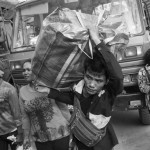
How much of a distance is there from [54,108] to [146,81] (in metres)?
1.96

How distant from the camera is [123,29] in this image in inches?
77.9

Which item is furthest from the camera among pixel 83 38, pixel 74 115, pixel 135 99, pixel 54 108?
pixel 135 99

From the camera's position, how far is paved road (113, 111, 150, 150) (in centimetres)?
425

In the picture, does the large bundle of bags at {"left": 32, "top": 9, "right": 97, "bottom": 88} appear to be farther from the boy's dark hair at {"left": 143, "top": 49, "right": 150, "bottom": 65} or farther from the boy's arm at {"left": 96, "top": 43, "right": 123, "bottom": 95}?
the boy's dark hair at {"left": 143, "top": 49, "right": 150, "bottom": 65}

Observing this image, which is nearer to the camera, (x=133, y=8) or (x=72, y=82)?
(x=72, y=82)

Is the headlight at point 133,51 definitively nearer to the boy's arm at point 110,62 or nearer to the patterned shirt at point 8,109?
the patterned shirt at point 8,109

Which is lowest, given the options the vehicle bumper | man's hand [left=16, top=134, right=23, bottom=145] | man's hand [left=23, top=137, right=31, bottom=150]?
the vehicle bumper

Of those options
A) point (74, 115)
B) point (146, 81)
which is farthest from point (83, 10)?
point (74, 115)

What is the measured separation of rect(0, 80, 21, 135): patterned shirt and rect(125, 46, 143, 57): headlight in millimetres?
2076

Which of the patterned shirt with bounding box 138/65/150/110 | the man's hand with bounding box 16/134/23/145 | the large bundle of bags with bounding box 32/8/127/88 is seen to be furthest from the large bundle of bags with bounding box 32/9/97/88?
the patterned shirt with bounding box 138/65/150/110

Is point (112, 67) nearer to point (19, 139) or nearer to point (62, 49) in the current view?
point (62, 49)

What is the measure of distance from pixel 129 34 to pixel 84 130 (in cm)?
269

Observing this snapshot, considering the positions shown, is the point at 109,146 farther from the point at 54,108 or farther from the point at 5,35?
the point at 5,35

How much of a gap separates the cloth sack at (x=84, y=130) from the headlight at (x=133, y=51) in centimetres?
240
